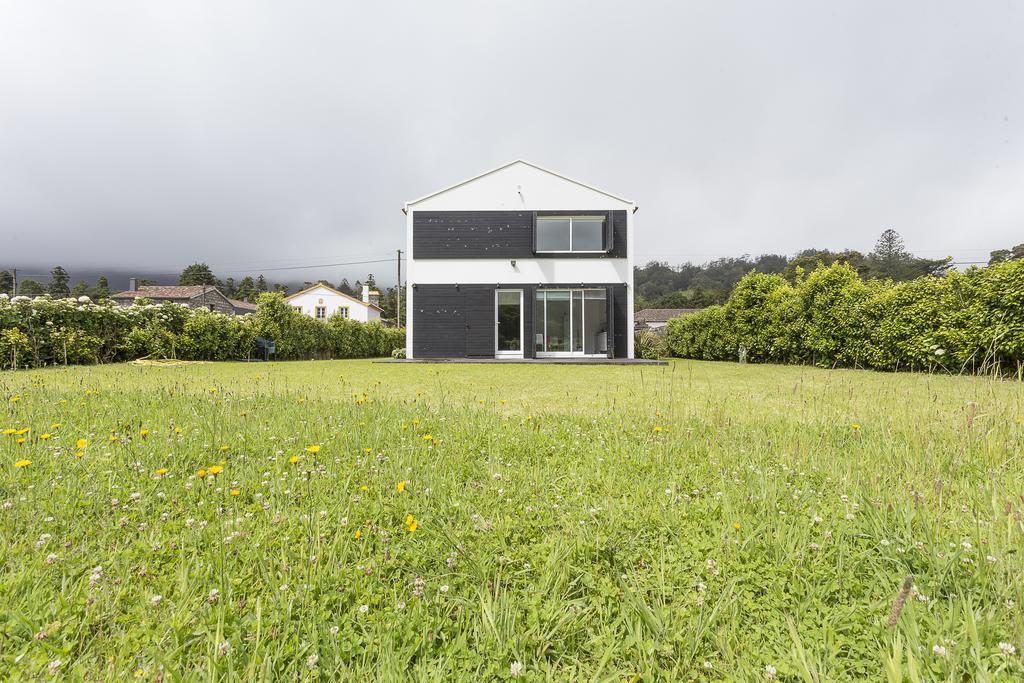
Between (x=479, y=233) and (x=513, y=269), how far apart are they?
2081mm

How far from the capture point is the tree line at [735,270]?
52500mm

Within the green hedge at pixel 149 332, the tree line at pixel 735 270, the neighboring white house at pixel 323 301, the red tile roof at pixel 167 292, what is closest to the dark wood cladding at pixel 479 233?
the green hedge at pixel 149 332

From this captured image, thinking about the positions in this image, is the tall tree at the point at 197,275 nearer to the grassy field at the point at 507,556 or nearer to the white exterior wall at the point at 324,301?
the white exterior wall at the point at 324,301

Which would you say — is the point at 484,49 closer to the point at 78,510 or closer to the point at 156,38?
the point at 156,38

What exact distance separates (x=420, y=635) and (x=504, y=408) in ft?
11.8

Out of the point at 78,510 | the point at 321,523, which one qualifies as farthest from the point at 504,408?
the point at 78,510

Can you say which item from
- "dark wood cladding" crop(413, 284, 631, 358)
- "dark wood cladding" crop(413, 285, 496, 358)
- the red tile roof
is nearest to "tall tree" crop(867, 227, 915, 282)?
"dark wood cladding" crop(413, 284, 631, 358)

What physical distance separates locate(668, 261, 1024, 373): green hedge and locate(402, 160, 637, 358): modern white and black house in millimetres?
4934

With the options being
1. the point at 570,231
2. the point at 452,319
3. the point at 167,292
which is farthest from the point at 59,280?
the point at 570,231

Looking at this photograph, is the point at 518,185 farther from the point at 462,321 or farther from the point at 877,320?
the point at 877,320

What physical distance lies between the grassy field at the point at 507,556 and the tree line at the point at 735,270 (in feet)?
162

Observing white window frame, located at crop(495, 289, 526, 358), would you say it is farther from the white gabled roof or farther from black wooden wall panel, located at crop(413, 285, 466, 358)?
the white gabled roof

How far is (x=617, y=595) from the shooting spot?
5.24 feet

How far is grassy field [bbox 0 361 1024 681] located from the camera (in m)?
1.29
